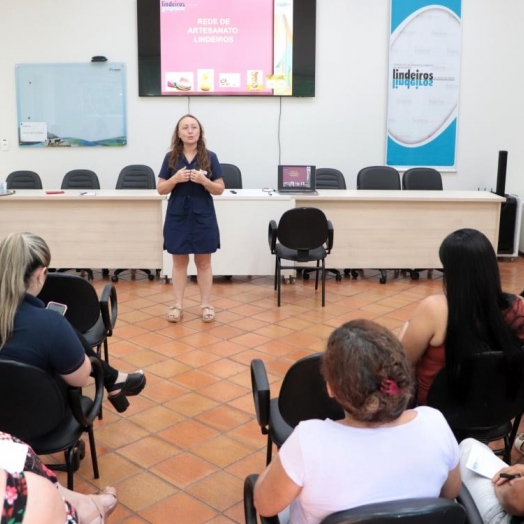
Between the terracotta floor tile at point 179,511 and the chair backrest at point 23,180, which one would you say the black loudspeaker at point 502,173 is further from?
the terracotta floor tile at point 179,511

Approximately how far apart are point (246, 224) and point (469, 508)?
4.56 metres

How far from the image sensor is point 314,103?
8039mm

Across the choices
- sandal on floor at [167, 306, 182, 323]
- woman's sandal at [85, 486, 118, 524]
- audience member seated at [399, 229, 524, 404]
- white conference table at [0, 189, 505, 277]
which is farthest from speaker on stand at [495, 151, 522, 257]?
woman's sandal at [85, 486, 118, 524]

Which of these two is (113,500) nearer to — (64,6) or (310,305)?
(310,305)

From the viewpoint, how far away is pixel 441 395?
8.16ft

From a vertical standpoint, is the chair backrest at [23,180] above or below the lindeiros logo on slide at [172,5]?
below

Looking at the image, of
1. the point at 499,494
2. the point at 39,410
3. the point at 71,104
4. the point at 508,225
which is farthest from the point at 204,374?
the point at 71,104

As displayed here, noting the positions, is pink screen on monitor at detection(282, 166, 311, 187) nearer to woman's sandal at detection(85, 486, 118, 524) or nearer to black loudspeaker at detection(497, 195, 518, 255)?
black loudspeaker at detection(497, 195, 518, 255)

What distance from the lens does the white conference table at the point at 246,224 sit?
618 centimetres

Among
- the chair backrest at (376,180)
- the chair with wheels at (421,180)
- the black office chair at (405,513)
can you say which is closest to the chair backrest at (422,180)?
the chair with wheels at (421,180)

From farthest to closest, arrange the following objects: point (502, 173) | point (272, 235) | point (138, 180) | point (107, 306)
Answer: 1. point (502, 173)
2. point (138, 180)
3. point (272, 235)
4. point (107, 306)

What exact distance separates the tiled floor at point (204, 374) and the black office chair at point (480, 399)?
0.90m

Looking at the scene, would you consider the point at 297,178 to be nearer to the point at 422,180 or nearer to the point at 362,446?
the point at 422,180

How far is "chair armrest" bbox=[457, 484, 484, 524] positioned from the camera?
5.70 feet
